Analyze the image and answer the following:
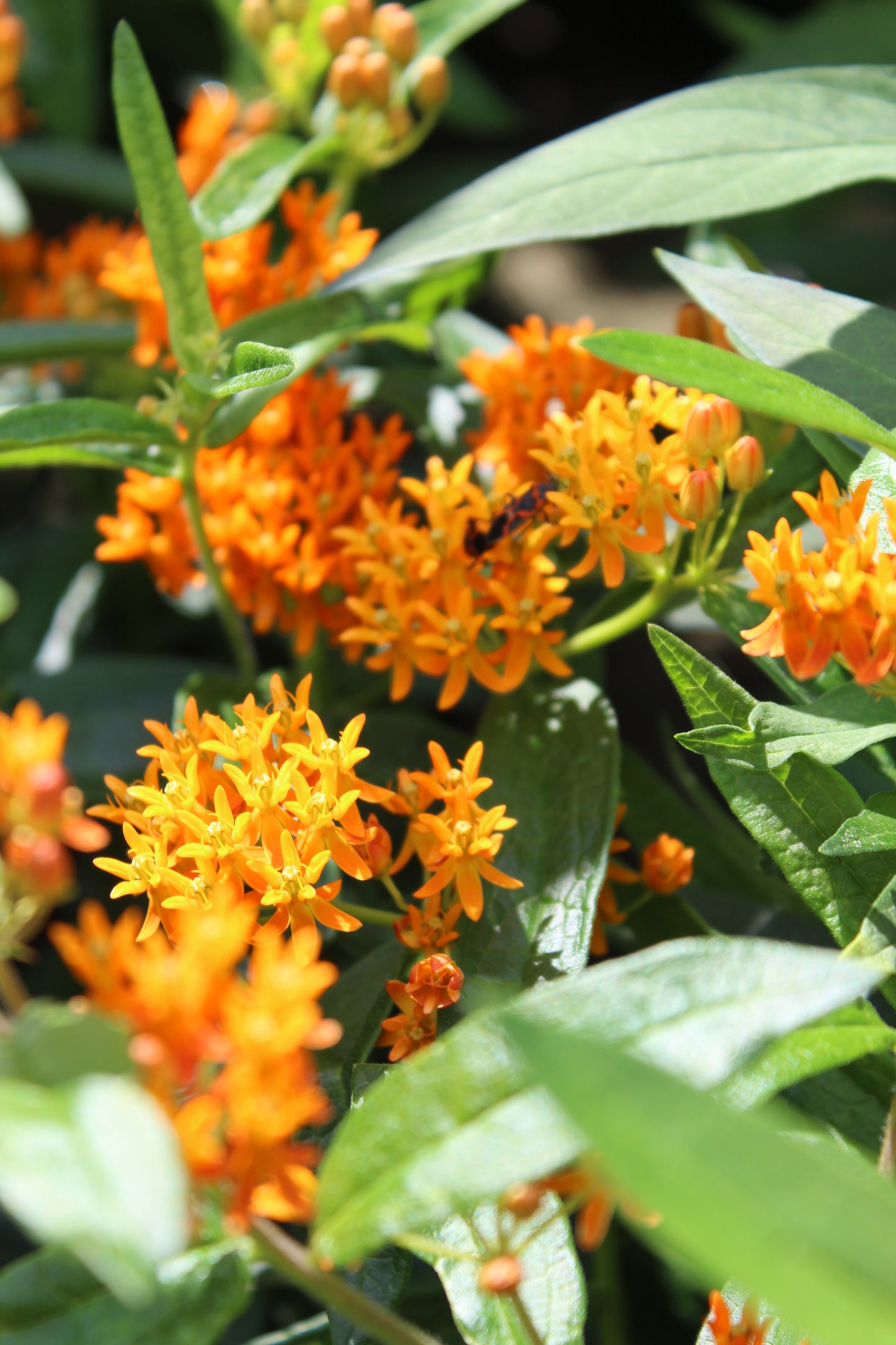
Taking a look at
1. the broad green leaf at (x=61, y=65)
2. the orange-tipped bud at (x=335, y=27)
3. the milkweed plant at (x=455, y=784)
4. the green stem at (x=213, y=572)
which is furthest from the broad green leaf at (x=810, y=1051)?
the broad green leaf at (x=61, y=65)

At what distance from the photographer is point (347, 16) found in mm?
1621

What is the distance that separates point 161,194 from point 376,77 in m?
0.48

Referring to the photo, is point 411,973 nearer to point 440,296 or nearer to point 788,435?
point 788,435

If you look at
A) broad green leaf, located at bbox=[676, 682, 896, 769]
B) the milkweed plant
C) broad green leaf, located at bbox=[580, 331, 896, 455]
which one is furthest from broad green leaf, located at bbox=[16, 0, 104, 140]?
broad green leaf, located at bbox=[676, 682, 896, 769]

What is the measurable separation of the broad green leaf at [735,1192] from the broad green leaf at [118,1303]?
0.28m

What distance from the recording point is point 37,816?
67 cm

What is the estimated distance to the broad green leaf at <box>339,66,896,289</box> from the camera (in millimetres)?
1285

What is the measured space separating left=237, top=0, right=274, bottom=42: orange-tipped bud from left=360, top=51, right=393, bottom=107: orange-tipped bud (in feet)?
Answer: 0.76

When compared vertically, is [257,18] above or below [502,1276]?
above

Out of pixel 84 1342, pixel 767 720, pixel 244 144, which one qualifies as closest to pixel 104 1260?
pixel 84 1342

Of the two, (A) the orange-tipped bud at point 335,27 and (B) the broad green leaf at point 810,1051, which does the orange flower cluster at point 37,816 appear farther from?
(A) the orange-tipped bud at point 335,27

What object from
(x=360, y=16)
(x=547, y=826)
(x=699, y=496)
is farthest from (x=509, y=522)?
(x=360, y=16)

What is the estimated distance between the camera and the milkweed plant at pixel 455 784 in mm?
636

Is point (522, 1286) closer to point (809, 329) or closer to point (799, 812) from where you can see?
point (799, 812)
